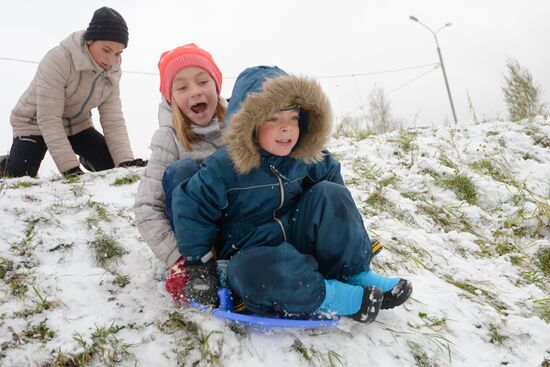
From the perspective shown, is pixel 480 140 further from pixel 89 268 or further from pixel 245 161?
pixel 89 268

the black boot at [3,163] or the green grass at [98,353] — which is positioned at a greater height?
the black boot at [3,163]

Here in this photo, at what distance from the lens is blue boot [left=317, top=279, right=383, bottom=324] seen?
1490 mm

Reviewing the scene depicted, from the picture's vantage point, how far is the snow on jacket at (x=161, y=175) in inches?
68.5

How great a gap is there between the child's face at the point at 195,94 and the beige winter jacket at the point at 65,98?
1.38 m

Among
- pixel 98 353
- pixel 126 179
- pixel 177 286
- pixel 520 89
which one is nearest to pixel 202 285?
pixel 177 286

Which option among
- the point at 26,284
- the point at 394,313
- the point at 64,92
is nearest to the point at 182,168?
the point at 26,284

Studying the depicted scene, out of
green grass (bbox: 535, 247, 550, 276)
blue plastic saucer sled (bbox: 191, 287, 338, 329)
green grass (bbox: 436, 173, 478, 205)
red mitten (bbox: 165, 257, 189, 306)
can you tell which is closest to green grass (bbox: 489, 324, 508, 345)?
blue plastic saucer sled (bbox: 191, 287, 338, 329)

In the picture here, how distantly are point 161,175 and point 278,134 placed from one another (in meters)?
0.60

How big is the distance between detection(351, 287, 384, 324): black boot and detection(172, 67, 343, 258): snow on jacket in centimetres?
41

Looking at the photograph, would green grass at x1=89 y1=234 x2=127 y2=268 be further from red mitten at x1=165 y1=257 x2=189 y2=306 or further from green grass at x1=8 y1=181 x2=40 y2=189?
green grass at x1=8 y1=181 x2=40 y2=189

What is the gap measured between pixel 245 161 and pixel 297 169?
27 cm

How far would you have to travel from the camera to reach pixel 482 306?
5.96 feet

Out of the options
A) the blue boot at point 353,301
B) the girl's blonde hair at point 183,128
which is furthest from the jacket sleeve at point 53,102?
the blue boot at point 353,301

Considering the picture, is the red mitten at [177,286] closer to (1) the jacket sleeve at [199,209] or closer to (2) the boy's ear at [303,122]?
(1) the jacket sleeve at [199,209]
